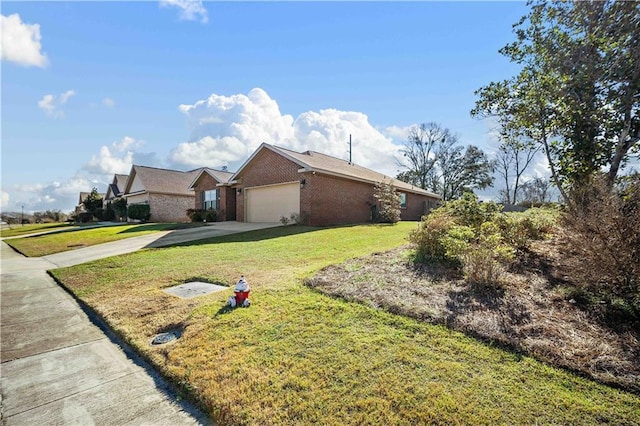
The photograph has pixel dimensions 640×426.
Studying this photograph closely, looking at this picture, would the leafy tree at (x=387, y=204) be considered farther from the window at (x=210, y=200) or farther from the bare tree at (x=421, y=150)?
the bare tree at (x=421, y=150)

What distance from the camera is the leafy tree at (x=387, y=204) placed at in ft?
60.8

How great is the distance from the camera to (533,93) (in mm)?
7816

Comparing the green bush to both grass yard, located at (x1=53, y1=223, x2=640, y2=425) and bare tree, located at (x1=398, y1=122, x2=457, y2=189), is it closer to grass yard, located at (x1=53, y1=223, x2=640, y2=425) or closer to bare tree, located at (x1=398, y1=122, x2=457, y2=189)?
grass yard, located at (x1=53, y1=223, x2=640, y2=425)

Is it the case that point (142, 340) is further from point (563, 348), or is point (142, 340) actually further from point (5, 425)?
point (563, 348)

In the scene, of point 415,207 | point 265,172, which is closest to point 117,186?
point 265,172

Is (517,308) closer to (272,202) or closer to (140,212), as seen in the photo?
(272,202)

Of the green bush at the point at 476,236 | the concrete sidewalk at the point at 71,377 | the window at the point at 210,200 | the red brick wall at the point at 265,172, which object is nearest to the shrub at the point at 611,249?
the green bush at the point at 476,236

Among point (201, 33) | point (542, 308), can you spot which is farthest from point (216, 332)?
point (201, 33)

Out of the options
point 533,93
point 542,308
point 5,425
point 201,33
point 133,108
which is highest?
point 201,33

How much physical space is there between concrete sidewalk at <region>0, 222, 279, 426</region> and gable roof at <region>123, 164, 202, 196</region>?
1013 inches

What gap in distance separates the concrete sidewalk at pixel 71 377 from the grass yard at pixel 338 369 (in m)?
0.21

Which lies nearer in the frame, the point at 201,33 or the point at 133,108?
the point at 201,33

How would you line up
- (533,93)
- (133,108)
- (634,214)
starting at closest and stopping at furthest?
1. (634,214)
2. (533,93)
3. (133,108)

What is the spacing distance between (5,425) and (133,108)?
50.2 feet
